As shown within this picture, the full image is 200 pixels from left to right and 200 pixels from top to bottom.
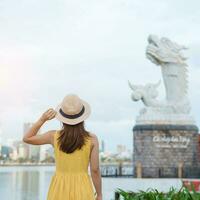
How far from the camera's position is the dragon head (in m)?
40.1

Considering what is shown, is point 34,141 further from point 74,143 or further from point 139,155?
point 139,155

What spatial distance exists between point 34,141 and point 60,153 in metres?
0.26

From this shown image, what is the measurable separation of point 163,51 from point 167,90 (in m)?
2.76

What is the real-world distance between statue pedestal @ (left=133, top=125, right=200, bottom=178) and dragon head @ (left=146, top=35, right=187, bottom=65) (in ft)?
15.3

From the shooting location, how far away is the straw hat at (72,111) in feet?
15.0

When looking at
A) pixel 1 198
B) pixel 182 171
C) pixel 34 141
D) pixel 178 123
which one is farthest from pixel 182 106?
pixel 34 141

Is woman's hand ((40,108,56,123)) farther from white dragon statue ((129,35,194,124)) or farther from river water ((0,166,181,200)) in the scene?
white dragon statue ((129,35,194,124))

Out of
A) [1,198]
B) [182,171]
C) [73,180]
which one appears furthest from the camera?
[182,171]

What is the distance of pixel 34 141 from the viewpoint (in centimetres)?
474

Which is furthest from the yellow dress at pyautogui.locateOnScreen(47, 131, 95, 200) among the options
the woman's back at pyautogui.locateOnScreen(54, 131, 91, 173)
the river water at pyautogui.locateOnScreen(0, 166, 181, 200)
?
the river water at pyautogui.locateOnScreen(0, 166, 181, 200)

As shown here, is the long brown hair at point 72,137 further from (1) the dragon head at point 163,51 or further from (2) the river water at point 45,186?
(1) the dragon head at point 163,51

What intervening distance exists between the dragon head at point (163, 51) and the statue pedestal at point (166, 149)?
4.66 meters

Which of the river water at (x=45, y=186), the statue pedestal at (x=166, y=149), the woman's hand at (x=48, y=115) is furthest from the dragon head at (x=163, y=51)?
the woman's hand at (x=48, y=115)

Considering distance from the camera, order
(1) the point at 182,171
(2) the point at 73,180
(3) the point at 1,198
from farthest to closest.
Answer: (1) the point at 182,171, (3) the point at 1,198, (2) the point at 73,180
